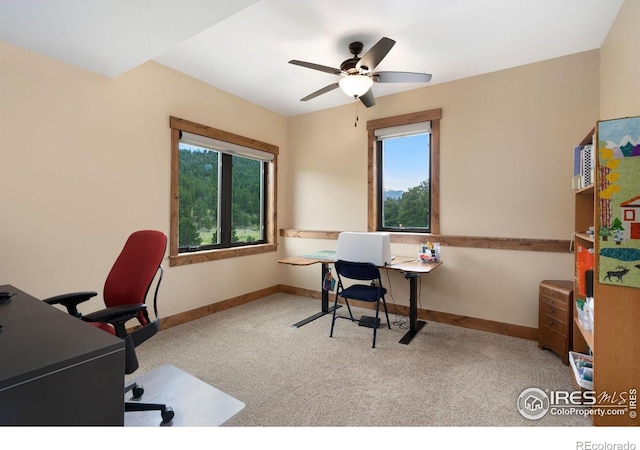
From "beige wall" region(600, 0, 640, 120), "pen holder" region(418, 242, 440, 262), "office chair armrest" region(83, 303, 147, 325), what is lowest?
"office chair armrest" region(83, 303, 147, 325)

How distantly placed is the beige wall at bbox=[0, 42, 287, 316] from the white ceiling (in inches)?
8.0

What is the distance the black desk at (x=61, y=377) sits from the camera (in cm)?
84

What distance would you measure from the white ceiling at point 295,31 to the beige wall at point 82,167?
204 millimetres

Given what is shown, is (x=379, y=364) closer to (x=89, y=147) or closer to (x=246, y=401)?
(x=246, y=401)

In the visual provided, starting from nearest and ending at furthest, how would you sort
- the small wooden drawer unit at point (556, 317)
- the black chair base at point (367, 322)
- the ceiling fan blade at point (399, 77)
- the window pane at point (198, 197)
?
the small wooden drawer unit at point (556, 317)
the ceiling fan blade at point (399, 77)
the black chair base at point (367, 322)
the window pane at point (198, 197)

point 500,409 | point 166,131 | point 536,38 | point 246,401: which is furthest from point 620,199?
point 166,131

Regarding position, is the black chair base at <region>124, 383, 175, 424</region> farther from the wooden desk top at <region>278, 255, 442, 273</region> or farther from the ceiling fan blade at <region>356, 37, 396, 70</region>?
the ceiling fan blade at <region>356, 37, 396, 70</region>

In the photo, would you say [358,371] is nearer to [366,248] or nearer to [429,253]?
[366,248]

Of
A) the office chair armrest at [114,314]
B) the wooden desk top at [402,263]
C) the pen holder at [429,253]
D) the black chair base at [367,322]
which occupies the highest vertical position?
the pen holder at [429,253]

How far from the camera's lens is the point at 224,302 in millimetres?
3797

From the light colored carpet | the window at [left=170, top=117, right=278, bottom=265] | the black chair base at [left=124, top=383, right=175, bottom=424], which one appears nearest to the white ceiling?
the window at [left=170, top=117, right=278, bottom=265]

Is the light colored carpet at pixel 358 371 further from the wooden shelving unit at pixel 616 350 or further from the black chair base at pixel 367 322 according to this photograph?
the wooden shelving unit at pixel 616 350

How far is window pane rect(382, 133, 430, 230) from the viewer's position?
3729 millimetres

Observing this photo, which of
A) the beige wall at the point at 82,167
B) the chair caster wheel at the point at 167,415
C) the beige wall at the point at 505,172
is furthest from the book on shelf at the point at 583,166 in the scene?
the beige wall at the point at 82,167
